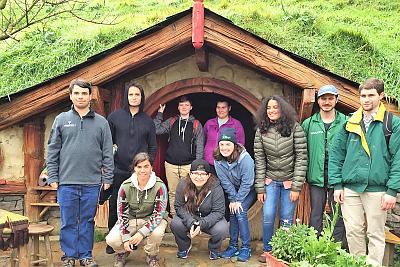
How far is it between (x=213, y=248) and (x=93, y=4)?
896 cm

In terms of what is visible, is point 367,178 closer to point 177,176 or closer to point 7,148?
point 177,176

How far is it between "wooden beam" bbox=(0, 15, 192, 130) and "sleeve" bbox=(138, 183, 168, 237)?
1654mm

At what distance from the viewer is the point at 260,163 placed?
498 cm

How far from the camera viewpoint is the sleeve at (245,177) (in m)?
5.07

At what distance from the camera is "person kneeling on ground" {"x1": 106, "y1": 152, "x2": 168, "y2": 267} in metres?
4.77

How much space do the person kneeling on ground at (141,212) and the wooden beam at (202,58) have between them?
156 cm

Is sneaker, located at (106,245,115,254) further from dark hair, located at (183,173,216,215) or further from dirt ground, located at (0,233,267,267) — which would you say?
dark hair, located at (183,173,216,215)

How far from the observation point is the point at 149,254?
4.91 m

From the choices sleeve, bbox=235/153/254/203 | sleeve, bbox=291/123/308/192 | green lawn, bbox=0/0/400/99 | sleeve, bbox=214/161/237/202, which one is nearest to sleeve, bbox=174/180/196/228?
sleeve, bbox=214/161/237/202

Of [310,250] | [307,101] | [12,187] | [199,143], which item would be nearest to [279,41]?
[307,101]

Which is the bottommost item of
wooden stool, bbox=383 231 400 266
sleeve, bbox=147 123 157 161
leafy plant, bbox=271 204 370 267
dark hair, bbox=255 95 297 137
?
wooden stool, bbox=383 231 400 266

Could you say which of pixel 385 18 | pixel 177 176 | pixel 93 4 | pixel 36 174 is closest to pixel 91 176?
pixel 177 176

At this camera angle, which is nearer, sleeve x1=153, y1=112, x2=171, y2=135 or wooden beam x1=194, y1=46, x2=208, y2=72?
wooden beam x1=194, y1=46, x2=208, y2=72

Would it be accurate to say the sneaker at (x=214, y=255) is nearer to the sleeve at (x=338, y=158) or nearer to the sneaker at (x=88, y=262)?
the sneaker at (x=88, y=262)
